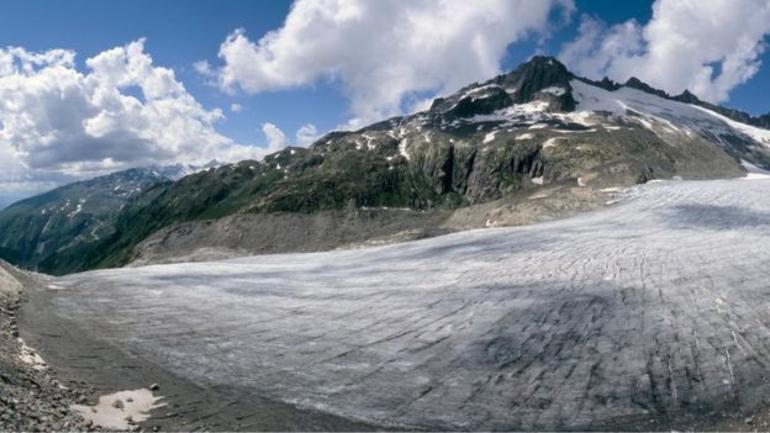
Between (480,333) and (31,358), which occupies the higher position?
(480,333)

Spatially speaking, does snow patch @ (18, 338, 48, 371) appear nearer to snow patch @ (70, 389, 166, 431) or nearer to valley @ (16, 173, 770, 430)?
valley @ (16, 173, 770, 430)

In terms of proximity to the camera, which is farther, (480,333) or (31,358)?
(480,333)

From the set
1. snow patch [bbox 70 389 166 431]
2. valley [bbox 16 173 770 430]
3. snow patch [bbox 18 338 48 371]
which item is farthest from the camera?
valley [bbox 16 173 770 430]

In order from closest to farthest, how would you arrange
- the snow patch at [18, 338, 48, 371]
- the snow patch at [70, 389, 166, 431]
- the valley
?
1. the snow patch at [70, 389, 166, 431]
2. the snow patch at [18, 338, 48, 371]
3. the valley

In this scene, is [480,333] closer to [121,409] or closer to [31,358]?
[121,409]

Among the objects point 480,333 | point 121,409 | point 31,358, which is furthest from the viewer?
point 480,333

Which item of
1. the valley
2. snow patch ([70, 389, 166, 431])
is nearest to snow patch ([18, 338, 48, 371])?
the valley

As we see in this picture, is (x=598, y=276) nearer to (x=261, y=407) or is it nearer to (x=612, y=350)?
(x=612, y=350)

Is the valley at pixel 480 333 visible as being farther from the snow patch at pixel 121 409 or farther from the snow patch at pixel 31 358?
the snow patch at pixel 121 409

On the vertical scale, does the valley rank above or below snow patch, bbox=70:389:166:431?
above

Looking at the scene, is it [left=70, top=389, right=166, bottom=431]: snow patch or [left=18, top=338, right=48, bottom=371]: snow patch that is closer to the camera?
[left=70, top=389, right=166, bottom=431]: snow patch

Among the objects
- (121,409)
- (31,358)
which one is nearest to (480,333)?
(121,409)

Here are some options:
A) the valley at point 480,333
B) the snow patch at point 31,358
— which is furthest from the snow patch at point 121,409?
the snow patch at point 31,358

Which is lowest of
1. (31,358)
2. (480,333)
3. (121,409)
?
(121,409)
